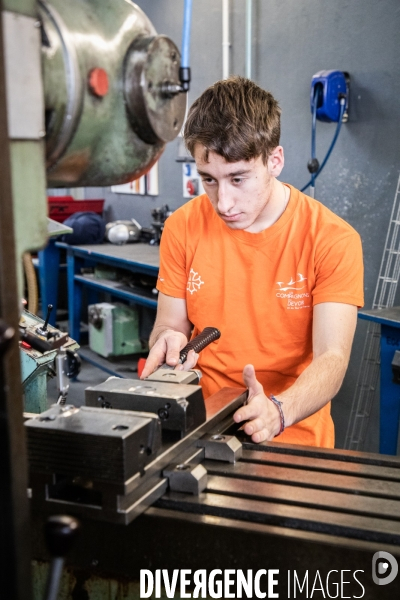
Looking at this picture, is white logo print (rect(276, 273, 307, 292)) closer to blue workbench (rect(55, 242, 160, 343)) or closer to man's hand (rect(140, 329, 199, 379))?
man's hand (rect(140, 329, 199, 379))

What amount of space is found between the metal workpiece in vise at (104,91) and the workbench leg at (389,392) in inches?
61.4

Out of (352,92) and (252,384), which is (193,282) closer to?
(252,384)

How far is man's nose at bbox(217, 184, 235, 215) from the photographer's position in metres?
1.35

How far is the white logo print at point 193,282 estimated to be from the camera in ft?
5.02

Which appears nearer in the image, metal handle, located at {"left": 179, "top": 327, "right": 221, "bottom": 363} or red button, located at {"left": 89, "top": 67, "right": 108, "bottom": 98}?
red button, located at {"left": 89, "top": 67, "right": 108, "bottom": 98}

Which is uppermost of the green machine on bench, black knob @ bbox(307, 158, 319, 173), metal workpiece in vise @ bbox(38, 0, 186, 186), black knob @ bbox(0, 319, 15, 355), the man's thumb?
metal workpiece in vise @ bbox(38, 0, 186, 186)

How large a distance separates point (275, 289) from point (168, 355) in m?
0.31

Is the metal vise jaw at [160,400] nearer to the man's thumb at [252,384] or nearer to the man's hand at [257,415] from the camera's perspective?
the man's hand at [257,415]

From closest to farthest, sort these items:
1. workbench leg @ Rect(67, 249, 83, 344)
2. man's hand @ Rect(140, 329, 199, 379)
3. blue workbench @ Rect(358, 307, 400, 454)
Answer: man's hand @ Rect(140, 329, 199, 379), blue workbench @ Rect(358, 307, 400, 454), workbench leg @ Rect(67, 249, 83, 344)

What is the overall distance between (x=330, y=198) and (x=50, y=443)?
245 centimetres

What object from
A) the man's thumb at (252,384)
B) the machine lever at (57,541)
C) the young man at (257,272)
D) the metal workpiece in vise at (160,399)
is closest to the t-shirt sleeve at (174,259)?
the young man at (257,272)

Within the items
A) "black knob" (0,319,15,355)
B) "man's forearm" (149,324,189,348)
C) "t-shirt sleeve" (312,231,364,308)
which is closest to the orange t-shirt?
"t-shirt sleeve" (312,231,364,308)

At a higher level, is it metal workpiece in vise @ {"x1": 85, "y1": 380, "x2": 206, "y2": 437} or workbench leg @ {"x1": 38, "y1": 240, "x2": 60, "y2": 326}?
metal workpiece in vise @ {"x1": 85, "y1": 380, "x2": 206, "y2": 437}

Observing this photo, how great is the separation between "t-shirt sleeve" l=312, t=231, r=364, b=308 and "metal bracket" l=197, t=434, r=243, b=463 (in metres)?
0.53
